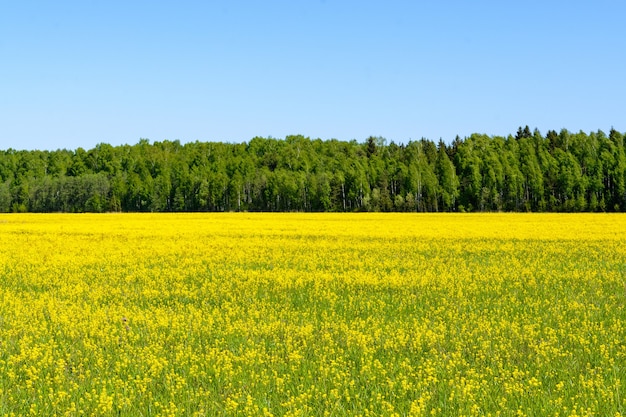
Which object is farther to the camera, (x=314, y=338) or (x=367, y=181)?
(x=367, y=181)

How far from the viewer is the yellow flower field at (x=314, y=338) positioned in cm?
689

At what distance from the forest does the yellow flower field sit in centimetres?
9452

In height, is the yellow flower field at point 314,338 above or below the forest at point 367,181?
below

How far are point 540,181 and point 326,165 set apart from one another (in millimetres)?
48585

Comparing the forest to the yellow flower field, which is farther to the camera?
the forest

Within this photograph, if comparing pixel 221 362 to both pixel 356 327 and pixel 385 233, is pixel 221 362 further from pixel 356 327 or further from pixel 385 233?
pixel 385 233

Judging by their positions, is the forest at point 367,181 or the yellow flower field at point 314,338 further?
the forest at point 367,181

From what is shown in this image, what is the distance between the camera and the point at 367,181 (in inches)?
4813

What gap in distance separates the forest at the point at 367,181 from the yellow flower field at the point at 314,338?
9452 centimetres

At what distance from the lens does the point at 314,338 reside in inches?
380

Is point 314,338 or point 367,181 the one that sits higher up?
point 367,181

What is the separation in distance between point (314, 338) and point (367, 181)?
113m

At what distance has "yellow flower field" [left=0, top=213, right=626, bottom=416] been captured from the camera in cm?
689

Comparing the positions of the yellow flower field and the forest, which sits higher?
the forest
